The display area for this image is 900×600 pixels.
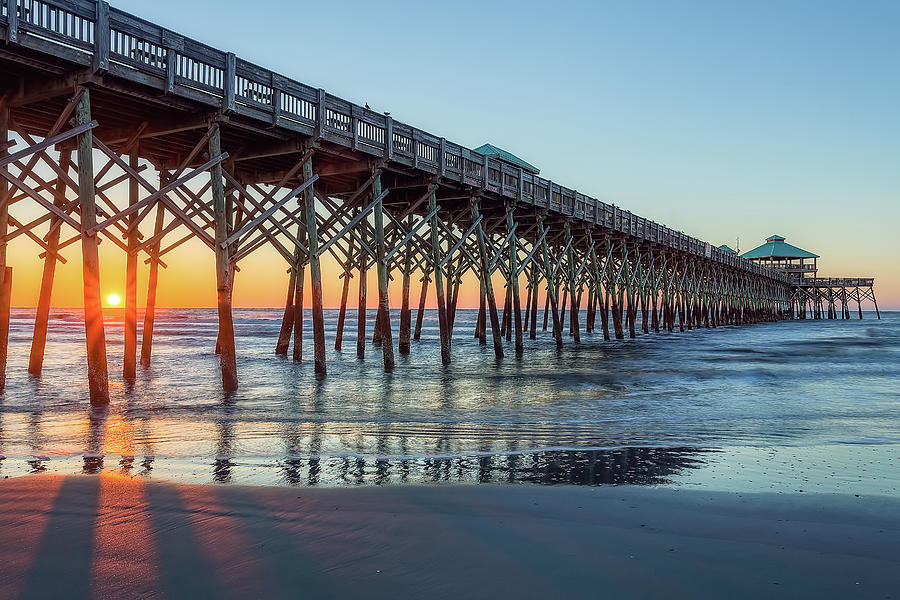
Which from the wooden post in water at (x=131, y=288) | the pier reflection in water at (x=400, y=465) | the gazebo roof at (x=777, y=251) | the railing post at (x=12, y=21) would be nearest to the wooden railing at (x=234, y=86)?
the railing post at (x=12, y=21)

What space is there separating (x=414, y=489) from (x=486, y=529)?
1.11 metres

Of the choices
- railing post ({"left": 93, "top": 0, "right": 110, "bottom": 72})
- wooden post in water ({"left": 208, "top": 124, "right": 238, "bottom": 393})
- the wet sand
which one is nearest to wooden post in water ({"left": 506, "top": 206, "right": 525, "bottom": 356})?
wooden post in water ({"left": 208, "top": 124, "right": 238, "bottom": 393})

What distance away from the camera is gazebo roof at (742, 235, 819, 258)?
71.5 m

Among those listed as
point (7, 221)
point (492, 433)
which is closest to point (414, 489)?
point (492, 433)

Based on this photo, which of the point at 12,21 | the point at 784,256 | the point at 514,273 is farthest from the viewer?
the point at 784,256

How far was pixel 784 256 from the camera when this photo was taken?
71.2m

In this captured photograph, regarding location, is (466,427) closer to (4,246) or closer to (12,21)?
(12,21)

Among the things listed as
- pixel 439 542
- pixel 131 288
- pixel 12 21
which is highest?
pixel 12 21

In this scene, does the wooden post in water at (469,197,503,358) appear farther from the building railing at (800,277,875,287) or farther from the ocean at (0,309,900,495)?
the building railing at (800,277,875,287)

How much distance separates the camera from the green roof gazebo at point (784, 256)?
71.6m

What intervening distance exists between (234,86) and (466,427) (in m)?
7.16

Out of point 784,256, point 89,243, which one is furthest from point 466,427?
point 784,256

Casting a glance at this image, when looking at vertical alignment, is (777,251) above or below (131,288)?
above

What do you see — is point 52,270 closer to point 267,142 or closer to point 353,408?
point 267,142
